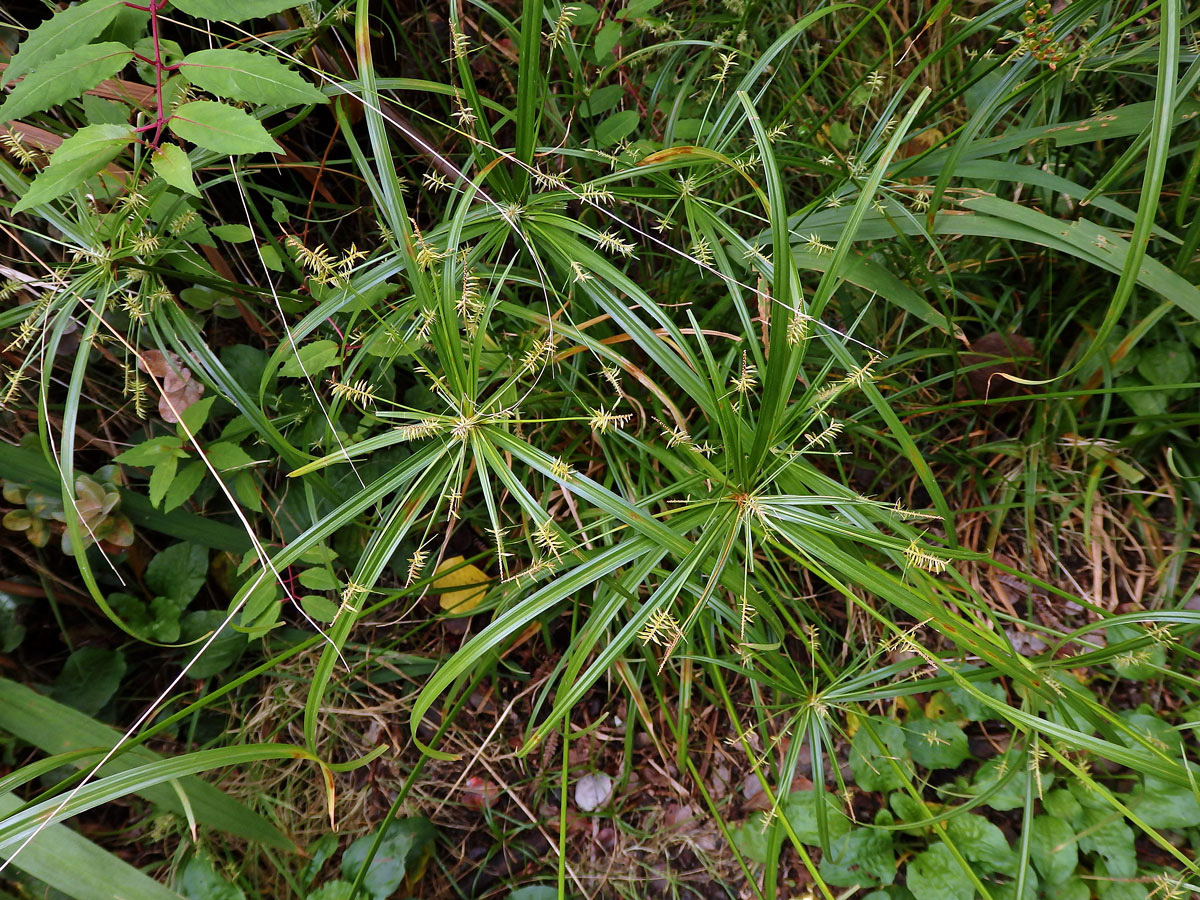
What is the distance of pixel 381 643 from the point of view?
1438mm

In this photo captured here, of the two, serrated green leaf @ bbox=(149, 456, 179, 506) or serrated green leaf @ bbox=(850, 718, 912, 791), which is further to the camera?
serrated green leaf @ bbox=(850, 718, 912, 791)

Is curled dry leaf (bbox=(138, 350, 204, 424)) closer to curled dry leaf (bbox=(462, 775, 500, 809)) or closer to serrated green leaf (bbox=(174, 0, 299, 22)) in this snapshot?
serrated green leaf (bbox=(174, 0, 299, 22))

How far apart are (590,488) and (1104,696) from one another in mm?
1162

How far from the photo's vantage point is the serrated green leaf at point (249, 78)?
2.23ft

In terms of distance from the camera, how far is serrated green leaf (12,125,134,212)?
0.66 metres

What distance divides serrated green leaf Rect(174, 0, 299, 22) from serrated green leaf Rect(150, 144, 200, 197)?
0.13 meters

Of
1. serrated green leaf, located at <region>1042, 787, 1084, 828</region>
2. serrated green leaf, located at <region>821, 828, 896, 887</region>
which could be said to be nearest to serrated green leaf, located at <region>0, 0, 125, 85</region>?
serrated green leaf, located at <region>821, 828, 896, 887</region>

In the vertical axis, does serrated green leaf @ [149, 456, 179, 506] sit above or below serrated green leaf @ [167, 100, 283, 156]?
below

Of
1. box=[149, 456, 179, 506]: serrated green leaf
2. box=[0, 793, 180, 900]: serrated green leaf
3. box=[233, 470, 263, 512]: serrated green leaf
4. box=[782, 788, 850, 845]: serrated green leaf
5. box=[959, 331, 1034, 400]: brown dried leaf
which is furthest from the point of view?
box=[959, 331, 1034, 400]: brown dried leaf

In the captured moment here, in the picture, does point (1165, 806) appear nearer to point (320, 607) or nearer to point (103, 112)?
point (320, 607)

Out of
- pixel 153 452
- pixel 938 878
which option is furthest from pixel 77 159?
pixel 938 878

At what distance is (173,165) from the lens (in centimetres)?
71

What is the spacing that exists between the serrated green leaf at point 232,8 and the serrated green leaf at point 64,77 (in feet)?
0.25

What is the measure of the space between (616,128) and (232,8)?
24.6 inches
